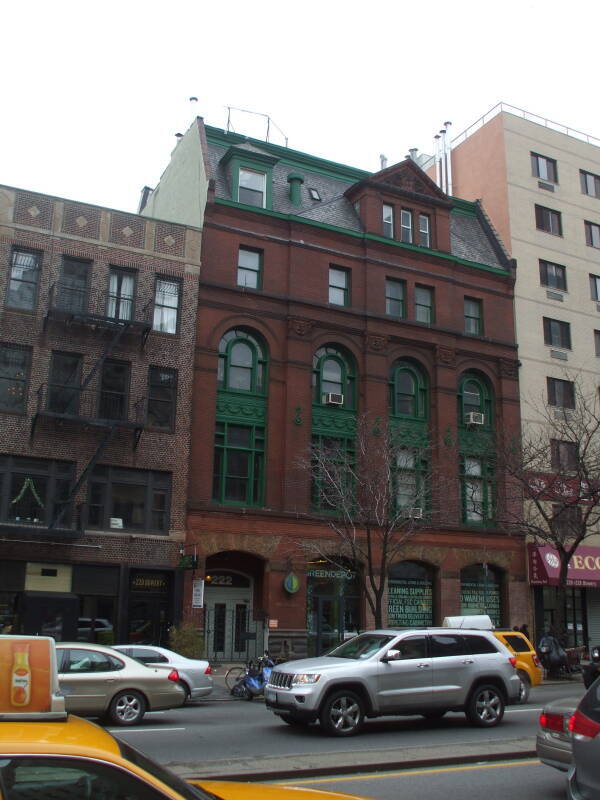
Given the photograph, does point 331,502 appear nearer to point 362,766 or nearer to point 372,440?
point 372,440

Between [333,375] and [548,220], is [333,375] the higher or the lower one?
the lower one

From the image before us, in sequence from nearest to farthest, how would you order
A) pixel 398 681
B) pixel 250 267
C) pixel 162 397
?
1. pixel 398 681
2. pixel 162 397
3. pixel 250 267

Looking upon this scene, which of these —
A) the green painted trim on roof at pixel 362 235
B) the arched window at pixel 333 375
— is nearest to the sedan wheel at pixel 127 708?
the arched window at pixel 333 375

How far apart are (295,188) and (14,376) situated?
14495 mm

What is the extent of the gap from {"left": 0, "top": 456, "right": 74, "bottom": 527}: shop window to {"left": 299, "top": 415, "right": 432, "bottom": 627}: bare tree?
8.52 m

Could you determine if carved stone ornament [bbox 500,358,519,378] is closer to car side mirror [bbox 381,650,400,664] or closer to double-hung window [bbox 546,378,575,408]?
double-hung window [bbox 546,378,575,408]

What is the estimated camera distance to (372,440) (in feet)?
101

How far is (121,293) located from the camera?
2911cm

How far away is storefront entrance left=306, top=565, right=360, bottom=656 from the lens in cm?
2953

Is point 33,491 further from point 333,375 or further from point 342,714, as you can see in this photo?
point 342,714

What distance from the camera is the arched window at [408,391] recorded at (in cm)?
3372

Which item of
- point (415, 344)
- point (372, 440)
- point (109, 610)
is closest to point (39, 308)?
point (109, 610)

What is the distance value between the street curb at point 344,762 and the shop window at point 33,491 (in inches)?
669

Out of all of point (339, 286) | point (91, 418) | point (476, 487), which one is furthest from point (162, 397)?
point (476, 487)
